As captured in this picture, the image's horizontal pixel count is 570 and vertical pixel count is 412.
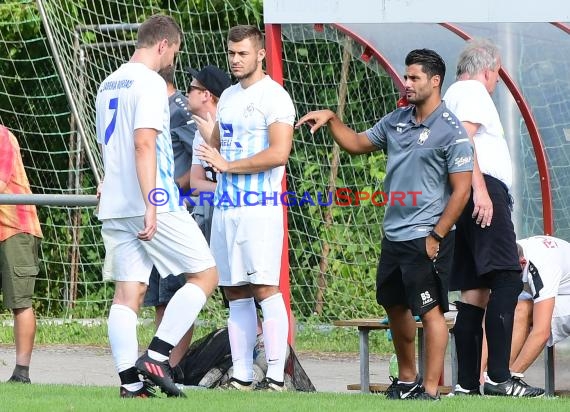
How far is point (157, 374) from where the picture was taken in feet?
22.9

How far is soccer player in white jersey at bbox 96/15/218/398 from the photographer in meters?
7.05

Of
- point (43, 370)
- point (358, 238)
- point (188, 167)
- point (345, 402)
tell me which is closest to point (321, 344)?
point (358, 238)

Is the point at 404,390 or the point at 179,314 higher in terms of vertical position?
the point at 179,314

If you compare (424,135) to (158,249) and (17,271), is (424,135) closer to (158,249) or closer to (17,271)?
(158,249)

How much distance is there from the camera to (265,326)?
25.9 ft

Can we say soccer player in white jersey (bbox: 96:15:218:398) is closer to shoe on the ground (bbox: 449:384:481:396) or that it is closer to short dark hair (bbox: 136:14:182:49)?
short dark hair (bbox: 136:14:182:49)

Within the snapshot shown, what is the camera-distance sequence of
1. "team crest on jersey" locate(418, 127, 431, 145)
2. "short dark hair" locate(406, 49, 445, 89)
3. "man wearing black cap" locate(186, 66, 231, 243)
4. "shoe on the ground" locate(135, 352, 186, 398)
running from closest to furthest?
1. "shoe on the ground" locate(135, 352, 186, 398)
2. "team crest on jersey" locate(418, 127, 431, 145)
3. "short dark hair" locate(406, 49, 445, 89)
4. "man wearing black cap" locate(186, 66, 231, 243)

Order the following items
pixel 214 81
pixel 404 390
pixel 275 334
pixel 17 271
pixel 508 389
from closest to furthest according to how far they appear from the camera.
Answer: pixel 404 390 < pixel 508 389 < pixel 275 334 < pixel 17 271 < pixel 214 81

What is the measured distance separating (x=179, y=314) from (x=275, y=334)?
88 centimetres

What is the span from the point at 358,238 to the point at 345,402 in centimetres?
671

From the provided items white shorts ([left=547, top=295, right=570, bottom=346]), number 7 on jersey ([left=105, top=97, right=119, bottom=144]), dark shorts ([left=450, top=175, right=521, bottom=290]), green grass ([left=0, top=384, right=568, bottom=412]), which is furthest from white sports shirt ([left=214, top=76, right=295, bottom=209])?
white shorts ([left=547, top=295, right=570, bottom=346])

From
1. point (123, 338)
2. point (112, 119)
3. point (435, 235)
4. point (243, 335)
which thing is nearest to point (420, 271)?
point (435, 235)

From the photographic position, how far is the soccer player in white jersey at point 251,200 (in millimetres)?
7805

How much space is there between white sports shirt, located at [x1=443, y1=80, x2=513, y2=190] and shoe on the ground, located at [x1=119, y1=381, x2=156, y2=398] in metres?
2.36
